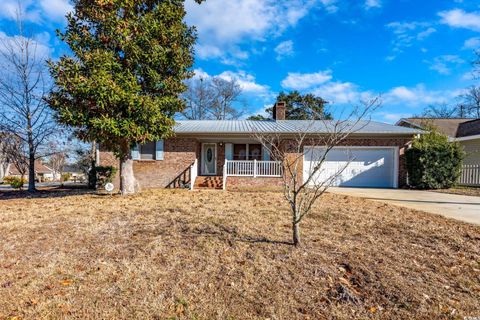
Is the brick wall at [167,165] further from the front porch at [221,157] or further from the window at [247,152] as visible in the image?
the window at [247,152]

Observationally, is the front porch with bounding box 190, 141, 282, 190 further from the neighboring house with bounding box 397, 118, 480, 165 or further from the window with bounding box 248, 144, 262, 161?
the neighboring house with bounding box 397, 118, 480, 165

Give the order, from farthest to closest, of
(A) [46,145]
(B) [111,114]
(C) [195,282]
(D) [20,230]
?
(A) [46,145]
(B) [111,114]
(D) [20,230]
(C) [195,282]

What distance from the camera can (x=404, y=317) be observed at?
245 cm

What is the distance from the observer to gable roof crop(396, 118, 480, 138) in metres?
18.0

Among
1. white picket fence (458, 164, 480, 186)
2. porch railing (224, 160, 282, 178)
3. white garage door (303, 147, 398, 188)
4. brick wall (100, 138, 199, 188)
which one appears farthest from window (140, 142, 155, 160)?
white picket fence (458, 164, 480, 186)

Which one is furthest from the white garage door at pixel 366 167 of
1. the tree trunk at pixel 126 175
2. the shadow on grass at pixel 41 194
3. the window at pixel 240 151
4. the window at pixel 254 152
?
the shadow on grass at pixel 41 194

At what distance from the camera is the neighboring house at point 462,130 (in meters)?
15.9

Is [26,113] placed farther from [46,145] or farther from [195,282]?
[195,282]

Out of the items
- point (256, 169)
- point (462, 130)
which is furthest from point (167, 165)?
point (462, 130)

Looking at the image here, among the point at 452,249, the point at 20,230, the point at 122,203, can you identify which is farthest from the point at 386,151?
the point at 20,230

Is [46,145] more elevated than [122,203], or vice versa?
[46,145]

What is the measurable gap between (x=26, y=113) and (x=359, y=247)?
1535cm

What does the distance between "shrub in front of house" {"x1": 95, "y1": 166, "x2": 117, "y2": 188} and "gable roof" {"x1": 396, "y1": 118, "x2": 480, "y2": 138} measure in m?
18.8

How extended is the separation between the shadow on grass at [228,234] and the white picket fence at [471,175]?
1462 centimetres
